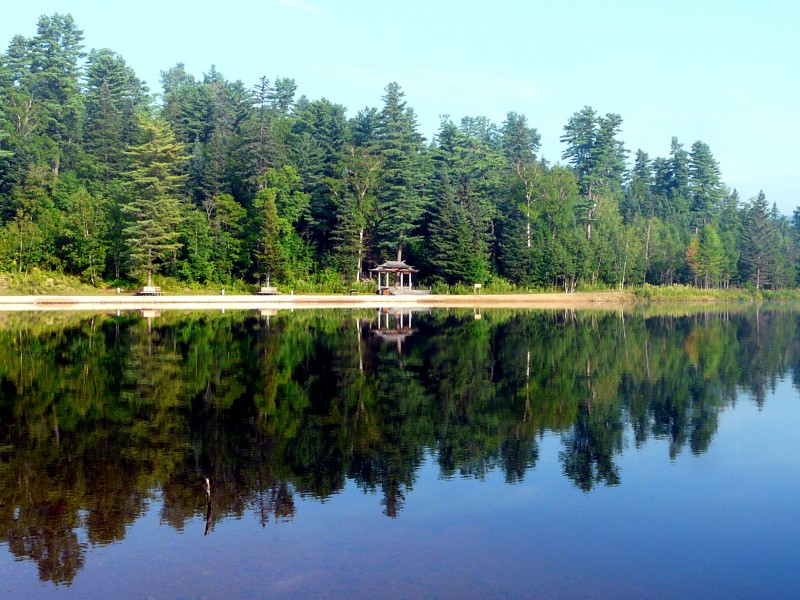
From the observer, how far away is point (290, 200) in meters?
68.1

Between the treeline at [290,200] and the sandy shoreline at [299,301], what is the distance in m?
4.33

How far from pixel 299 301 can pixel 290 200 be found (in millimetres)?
11783

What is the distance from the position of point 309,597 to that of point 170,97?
91606 millimetres

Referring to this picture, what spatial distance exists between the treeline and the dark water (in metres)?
39.1

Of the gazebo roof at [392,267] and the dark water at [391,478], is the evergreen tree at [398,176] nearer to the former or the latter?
the gazebo roof at [392,267]

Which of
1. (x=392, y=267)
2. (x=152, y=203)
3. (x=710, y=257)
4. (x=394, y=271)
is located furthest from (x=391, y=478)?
(x=710, y=257)

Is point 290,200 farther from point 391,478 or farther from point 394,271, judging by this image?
point 391,478

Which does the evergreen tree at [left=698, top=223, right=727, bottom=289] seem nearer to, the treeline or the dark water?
the treeline

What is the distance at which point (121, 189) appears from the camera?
66500 mm

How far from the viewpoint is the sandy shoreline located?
171ft

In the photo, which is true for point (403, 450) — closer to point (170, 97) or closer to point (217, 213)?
point (217, 213)

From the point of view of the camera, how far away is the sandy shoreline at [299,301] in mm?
52156

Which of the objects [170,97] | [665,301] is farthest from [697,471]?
[170,97]

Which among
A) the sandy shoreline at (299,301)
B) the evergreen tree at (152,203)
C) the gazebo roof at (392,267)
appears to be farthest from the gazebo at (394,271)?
the evergreen tree at (152,203)
